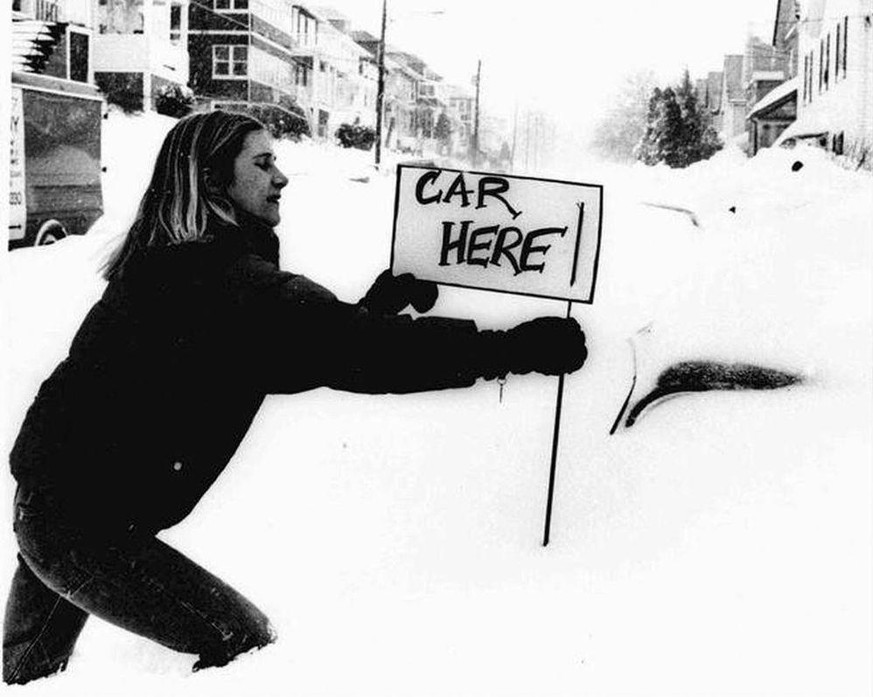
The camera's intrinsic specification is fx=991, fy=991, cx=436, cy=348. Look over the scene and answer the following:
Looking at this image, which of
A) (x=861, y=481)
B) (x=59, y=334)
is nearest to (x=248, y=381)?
(x=59, y=334)

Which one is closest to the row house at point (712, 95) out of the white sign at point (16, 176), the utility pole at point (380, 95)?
the utility pole at point (380, 95)

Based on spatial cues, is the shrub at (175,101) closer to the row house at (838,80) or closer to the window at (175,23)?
the window at (175,23)

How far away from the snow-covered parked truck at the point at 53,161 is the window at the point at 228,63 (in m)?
0.21

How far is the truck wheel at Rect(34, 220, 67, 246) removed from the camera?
1737mm

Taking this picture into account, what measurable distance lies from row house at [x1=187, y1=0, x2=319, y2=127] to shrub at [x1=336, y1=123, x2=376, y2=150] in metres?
0.06

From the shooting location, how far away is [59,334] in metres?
1.72

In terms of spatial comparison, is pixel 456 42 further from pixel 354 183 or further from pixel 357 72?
pixel 354 183

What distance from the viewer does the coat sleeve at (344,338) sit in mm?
1307

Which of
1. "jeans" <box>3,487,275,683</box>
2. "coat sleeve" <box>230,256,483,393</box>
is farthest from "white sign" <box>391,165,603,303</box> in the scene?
"jeans" <box>3,487,275,683</box>

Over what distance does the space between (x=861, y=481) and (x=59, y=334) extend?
1440 mm

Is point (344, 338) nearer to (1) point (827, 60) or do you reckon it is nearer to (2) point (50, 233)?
(2) point (50, 233)

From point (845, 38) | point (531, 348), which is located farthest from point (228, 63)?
point (845, 38)

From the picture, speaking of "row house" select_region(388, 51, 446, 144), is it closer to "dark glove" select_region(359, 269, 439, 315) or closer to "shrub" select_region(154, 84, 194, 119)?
"dark glove" select_region(359, 269, 439, 315)

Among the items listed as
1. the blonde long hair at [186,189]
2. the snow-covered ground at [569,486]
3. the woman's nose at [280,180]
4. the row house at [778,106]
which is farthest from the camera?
the row house at [778,106]
